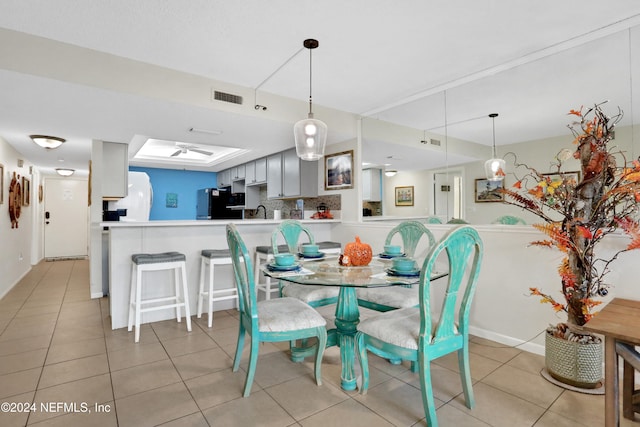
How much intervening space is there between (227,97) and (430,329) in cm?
274

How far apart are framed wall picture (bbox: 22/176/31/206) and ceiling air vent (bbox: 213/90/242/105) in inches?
179

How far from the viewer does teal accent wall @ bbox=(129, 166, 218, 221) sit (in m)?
7.42

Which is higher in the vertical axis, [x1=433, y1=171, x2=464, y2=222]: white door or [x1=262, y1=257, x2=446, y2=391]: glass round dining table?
[x1=433, y1=171, x2=464, y2=222]: white door

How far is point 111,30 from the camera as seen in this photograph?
2309 millimetres

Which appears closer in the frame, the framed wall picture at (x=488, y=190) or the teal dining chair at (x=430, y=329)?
the teal dining chair at (x=430, y=329)

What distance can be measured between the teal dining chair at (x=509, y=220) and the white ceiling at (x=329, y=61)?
2.11 ft

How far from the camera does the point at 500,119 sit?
3.03 m

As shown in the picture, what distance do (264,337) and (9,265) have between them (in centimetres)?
492

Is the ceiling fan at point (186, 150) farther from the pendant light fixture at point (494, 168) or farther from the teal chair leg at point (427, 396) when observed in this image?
the teal chair leg at point (427, 396)

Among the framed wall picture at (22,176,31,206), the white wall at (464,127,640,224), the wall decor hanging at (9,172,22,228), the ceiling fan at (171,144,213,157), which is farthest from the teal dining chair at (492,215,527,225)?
the framed wall picture at (22,176,31,206)

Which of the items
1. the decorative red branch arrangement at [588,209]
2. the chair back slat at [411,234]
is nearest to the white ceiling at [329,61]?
the decorative red branch arrangement at [588,209]

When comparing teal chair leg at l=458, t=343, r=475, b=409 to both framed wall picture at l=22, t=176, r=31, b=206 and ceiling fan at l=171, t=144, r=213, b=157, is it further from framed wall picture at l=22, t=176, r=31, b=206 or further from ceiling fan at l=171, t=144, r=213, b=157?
framed wall picture at l=22, t=176, r=31, b=206

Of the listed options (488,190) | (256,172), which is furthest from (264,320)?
(256,172)

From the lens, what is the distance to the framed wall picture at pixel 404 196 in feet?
12.1
